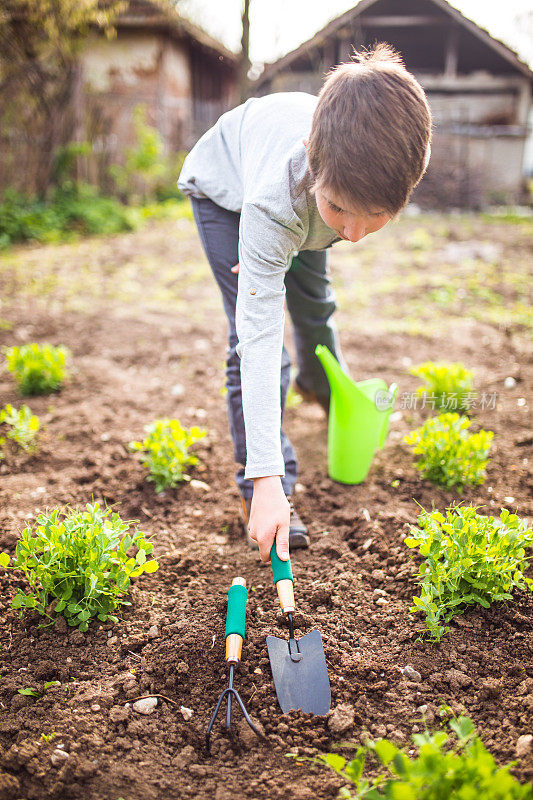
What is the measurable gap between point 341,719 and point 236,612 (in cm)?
35

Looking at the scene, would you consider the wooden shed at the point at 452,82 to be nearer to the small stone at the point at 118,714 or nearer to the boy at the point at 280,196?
the boy at the point at 280,196

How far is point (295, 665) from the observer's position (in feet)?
4.79

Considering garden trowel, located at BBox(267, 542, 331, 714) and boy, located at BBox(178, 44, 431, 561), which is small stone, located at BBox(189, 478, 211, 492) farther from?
garden trowel, located at BBox(267, 542, 331, 714)

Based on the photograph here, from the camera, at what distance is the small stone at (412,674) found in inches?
58.1

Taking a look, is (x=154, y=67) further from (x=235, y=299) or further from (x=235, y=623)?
(x=235, y=623)

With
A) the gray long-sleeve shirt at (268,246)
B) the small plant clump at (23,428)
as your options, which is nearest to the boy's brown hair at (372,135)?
the gray long-sleeve shirt at (268,246)

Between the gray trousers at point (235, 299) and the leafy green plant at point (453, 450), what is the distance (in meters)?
0.53

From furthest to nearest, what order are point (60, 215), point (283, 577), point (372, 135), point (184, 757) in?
point (60, 215) → point (283, 577) → point (184, 757) → point (372, 135)

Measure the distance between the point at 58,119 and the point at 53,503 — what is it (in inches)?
279

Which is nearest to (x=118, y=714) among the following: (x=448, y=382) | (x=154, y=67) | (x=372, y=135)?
(x=372, y=135)

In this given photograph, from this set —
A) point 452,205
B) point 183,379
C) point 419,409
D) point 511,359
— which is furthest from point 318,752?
point 452,205

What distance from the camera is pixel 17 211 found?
703 cm

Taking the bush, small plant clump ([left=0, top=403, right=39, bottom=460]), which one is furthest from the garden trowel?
the bush

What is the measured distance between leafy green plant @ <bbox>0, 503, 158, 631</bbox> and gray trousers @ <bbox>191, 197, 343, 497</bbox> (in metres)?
0.47
